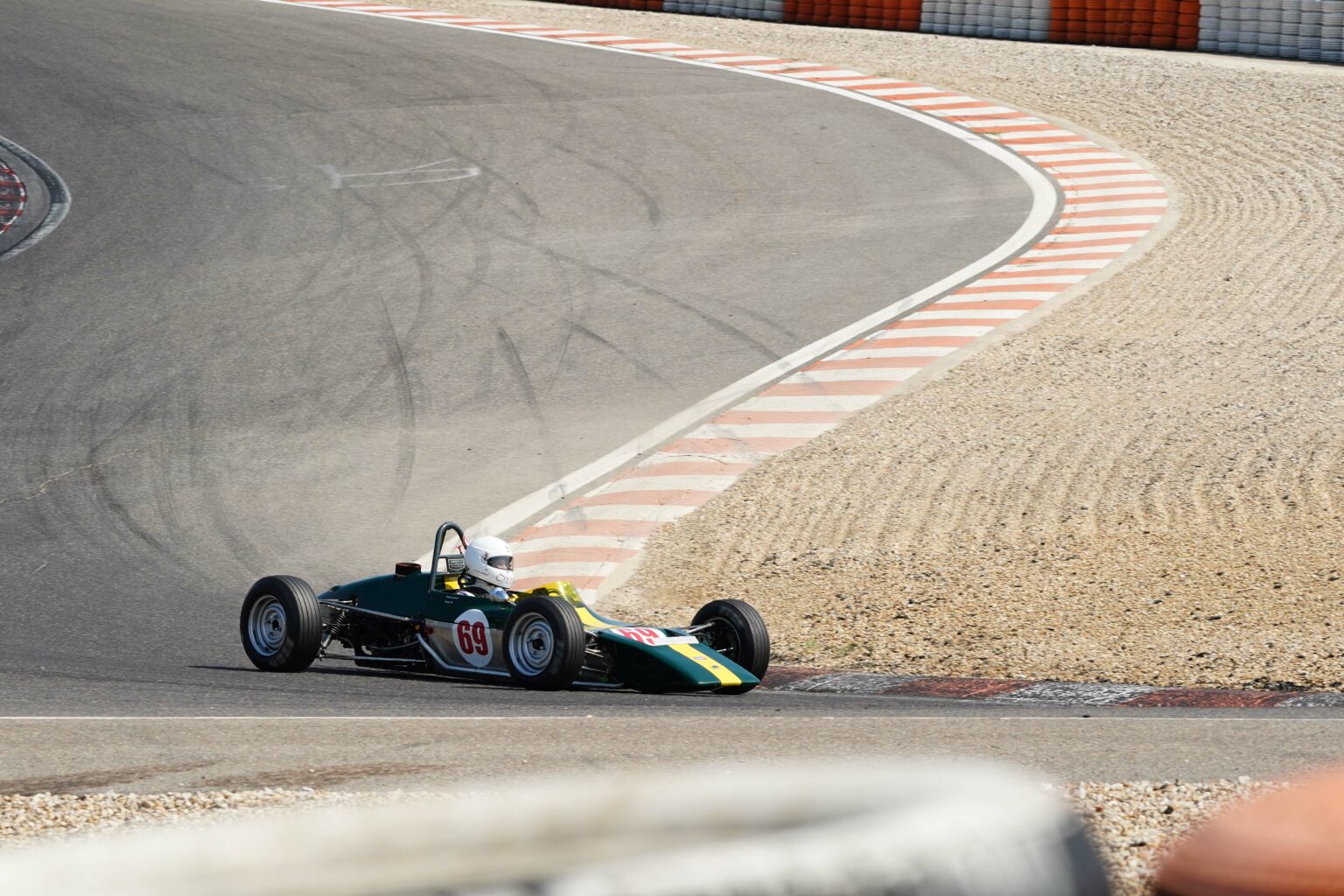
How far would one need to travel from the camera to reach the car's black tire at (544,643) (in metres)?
8.62

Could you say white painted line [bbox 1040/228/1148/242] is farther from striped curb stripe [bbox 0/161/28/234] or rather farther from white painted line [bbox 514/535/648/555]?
striped curb stripe [bbox 0/161/28/234]

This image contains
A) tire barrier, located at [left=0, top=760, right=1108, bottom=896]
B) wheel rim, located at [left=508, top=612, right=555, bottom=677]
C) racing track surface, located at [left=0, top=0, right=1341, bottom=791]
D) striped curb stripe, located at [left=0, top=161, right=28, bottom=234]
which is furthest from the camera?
striped curb stripe, located at [left=0, top=161, right=28, bottom=234]

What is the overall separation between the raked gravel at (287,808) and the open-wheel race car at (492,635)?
2990mm

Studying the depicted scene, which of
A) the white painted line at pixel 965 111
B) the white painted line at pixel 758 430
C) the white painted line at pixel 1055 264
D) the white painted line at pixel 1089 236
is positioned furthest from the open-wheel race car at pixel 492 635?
the white painted line at pixel 965 111

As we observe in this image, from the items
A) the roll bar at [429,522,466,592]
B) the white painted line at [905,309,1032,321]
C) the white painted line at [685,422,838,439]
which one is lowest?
the roll bar at [429,522,466,592]

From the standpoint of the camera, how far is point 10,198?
67.4 feet

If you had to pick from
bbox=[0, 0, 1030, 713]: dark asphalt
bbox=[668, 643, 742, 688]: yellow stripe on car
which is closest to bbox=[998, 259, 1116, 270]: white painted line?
bbox=[0, 0, 1030, 713]: dark asphalt

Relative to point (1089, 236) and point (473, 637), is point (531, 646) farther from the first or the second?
point (1089, 236)

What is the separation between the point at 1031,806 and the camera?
1.85m

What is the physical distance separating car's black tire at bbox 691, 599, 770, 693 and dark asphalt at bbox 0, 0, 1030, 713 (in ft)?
1.73

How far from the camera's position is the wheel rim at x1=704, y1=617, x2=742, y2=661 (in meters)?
9.17

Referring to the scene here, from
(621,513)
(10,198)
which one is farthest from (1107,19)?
(621,513)

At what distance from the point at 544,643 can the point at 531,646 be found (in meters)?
0.13

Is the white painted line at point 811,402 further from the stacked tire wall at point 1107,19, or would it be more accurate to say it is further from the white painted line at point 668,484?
the stacked tire wall at point 1107,19
